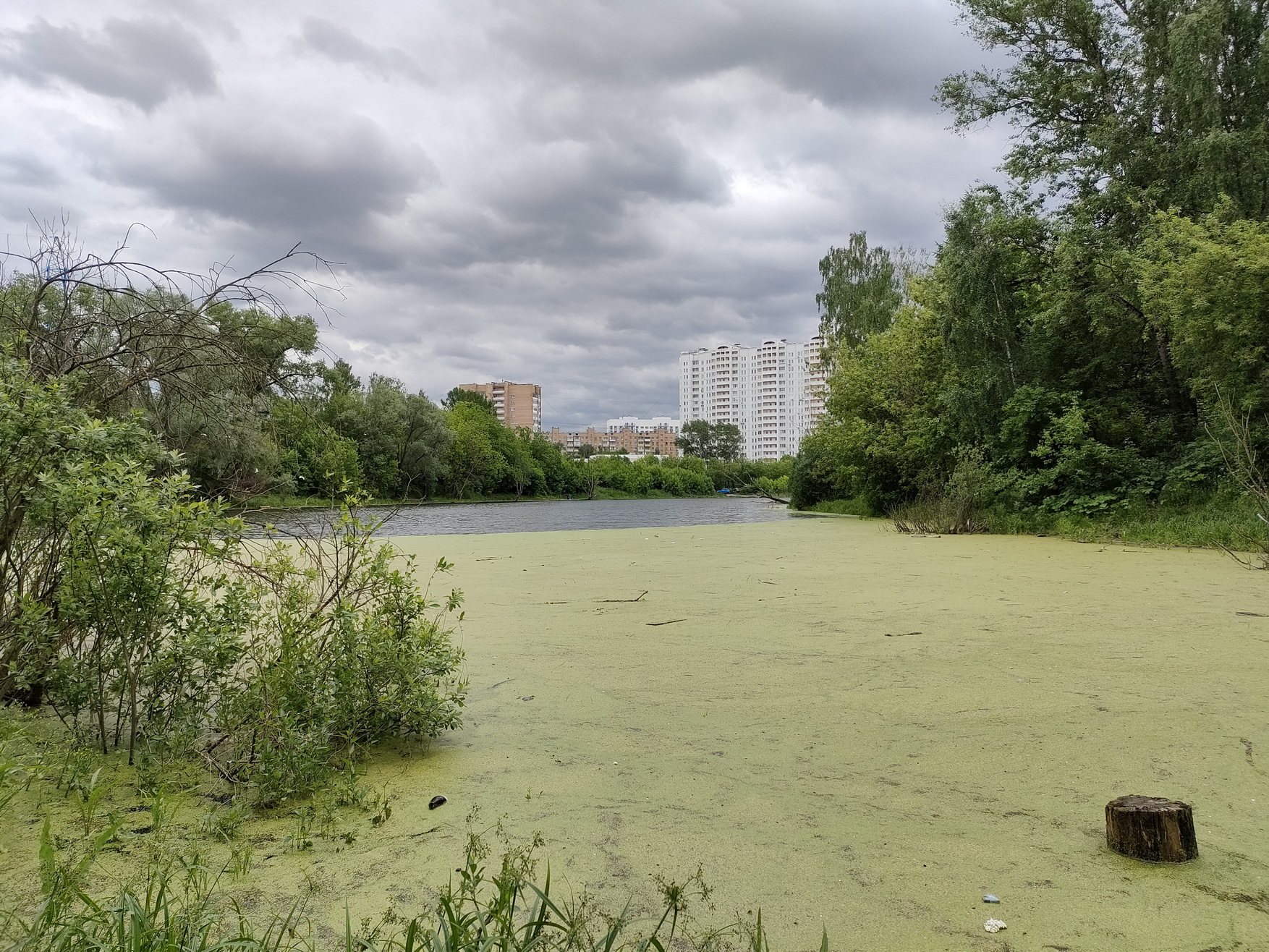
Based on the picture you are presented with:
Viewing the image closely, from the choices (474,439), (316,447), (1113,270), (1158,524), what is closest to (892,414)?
(1113,270)

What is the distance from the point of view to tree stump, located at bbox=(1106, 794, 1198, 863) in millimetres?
1780

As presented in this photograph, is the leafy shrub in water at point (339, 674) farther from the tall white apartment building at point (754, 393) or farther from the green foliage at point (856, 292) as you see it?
the tall white apartment building at point (754, 393)

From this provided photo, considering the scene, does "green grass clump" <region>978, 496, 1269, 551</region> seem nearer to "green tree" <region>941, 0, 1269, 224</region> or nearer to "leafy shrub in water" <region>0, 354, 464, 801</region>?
"green tree" <region>941, 0, 1269, 224</region>

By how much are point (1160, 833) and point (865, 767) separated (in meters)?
0.82

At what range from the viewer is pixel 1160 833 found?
179 centimetres

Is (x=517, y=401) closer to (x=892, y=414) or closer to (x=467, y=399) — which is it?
(x=467, y=399)

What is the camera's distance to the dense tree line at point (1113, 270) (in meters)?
9.13

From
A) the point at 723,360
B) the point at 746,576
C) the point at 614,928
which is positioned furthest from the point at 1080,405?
the point at 723,360

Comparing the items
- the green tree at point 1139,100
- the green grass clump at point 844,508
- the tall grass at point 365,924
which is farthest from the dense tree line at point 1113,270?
the tall grass at point 365,924

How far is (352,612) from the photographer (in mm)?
2576

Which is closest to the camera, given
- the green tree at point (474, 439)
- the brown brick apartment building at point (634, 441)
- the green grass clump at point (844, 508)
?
the green grass clump at point (844, 508)

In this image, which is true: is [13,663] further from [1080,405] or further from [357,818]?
[1080,405]

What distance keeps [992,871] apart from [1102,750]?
1006 millimetres

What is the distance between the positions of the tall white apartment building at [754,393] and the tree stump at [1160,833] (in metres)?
104
